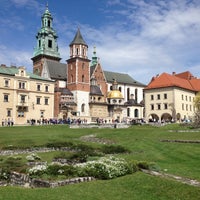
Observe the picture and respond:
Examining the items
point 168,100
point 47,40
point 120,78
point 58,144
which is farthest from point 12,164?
point 120,78

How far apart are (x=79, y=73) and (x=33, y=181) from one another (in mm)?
70873

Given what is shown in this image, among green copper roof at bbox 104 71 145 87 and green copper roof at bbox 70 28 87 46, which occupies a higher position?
green copper roof at bbox 70 28 87 46

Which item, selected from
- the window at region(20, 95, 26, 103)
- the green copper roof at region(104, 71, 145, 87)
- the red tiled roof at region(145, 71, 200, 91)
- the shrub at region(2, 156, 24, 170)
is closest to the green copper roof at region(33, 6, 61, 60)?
the green copper roof at region(104, 71, 145, 87)

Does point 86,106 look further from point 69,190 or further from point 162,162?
point 69,190

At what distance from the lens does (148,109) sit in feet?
264

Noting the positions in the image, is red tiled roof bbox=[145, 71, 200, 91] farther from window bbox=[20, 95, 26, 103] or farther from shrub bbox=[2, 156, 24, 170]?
shrub bbox=[2, 156, 24, 170]

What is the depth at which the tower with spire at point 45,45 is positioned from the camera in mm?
92550

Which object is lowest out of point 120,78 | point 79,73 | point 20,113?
point 20,113

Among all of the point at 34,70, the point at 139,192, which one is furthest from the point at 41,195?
the point at 34,70

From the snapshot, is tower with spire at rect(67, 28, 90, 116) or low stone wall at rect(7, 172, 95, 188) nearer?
low stone wall at rect(7, 172, 95, 188)

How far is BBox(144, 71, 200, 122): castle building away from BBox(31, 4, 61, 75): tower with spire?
33322mm

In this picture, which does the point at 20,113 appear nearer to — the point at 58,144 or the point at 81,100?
the point at 81,100

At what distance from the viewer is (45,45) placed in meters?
94.2

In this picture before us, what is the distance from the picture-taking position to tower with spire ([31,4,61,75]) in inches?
3644
